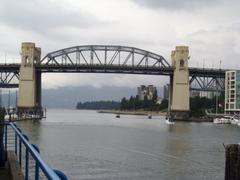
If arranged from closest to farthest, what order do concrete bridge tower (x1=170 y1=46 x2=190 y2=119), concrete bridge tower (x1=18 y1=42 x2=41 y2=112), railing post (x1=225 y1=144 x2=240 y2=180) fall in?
1. railing post (x1=225 y1=144 x2=240 y2=180)
2. concrete bridge tower (x1=18 y1=42 x2=41 y2=112)
3. concrete bridge tower (x1=170 y1=46 x2=190 y2=119)

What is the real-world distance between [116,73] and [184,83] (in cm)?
1869

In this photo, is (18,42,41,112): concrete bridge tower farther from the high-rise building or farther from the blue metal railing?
the blue metal railing

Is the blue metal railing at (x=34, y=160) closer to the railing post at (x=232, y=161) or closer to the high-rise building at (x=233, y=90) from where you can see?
the railing post at (x=232, y=161)

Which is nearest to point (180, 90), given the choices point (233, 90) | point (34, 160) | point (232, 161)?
point (233, 90)

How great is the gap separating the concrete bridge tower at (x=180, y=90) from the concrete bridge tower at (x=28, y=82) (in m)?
37.1

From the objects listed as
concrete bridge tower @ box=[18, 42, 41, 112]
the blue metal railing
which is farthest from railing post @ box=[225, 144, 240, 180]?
concrete bridge tower @ box=[18, 42, 41, 112]

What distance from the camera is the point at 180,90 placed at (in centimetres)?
14050

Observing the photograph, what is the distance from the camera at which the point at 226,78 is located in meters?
165

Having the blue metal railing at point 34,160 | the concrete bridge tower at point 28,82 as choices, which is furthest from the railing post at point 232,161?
the concrete bridge tower at point 28,82

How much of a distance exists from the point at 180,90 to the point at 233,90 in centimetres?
3399

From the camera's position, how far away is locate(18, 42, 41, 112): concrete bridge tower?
137250 mm

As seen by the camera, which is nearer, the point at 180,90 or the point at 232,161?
the point at 232,161

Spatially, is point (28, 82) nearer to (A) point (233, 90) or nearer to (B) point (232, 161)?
(A) point (233, 90)

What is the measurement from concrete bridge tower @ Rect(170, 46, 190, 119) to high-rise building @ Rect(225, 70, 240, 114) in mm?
25200
